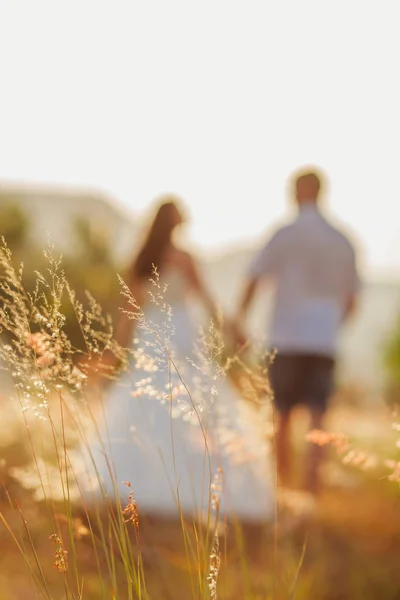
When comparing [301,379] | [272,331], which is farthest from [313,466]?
[272,331]

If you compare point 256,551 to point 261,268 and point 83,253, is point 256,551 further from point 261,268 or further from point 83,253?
point 83,253

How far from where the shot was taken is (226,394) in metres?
5.27

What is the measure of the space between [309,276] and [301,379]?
690 mm

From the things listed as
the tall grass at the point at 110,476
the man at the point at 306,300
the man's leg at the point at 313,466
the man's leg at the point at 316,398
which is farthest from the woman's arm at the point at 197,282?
the man's leg at the point at 313,466

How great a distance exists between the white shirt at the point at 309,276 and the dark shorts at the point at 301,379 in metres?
0.08

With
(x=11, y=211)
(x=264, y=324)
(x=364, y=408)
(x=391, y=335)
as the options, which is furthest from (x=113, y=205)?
(x=264, y=324)

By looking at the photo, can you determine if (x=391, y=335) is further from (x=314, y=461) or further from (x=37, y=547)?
(x=37, y=547)

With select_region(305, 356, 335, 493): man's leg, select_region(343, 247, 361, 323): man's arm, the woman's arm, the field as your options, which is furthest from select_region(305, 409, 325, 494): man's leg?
the woman's arm

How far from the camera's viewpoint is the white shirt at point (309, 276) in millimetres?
5297

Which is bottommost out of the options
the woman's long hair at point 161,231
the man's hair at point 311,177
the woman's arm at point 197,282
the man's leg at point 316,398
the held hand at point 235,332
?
the man's leg at point 316,398

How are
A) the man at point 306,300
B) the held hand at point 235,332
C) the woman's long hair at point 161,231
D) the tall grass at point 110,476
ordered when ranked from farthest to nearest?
1. the man at point 306,300
2. the woman's long hair at point 161,231
3. the held hand at point 235,332
4. the tall grass at point 110,476

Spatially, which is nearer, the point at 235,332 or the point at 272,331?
the point at 235,332

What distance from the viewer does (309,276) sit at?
17.4ft

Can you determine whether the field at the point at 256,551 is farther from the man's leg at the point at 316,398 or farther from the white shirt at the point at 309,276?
the white shirt at the point at 309,276
